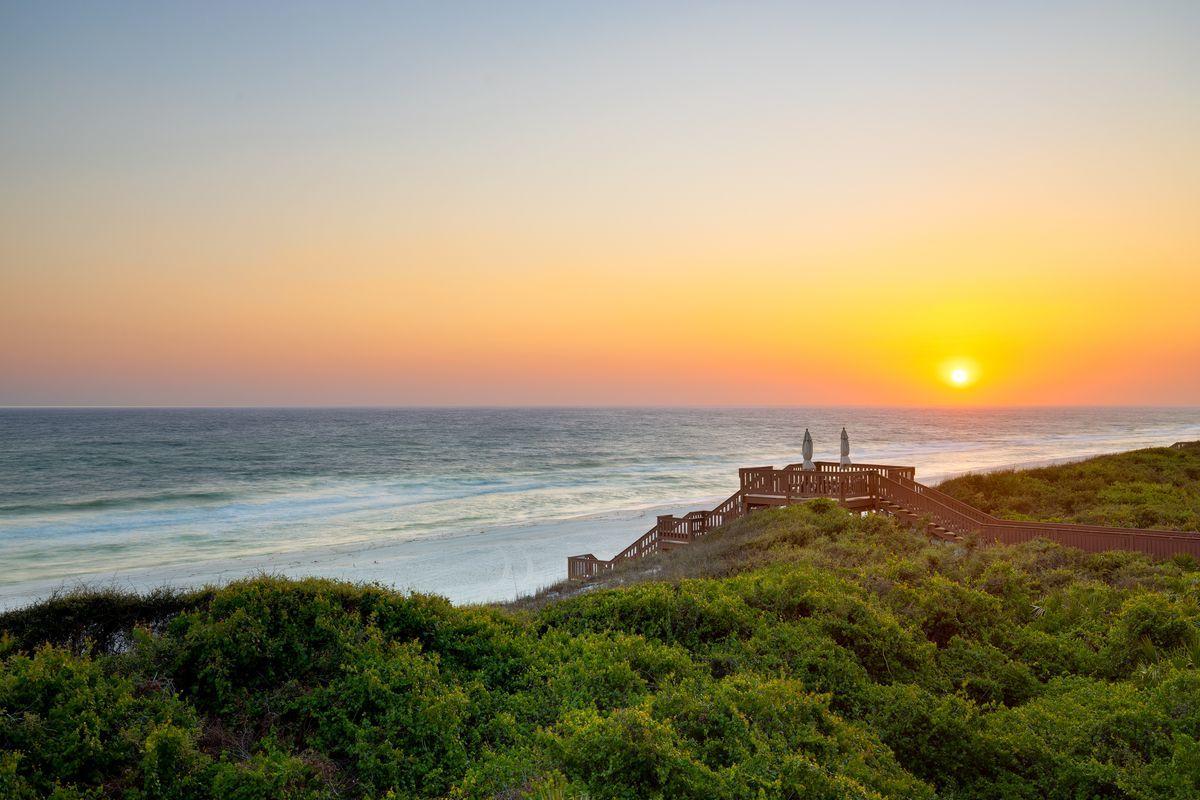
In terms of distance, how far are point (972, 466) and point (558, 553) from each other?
48.8m

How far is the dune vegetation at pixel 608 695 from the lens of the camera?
5.05m

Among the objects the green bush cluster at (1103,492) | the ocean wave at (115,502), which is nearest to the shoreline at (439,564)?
the green bush cluster at (1103,492)

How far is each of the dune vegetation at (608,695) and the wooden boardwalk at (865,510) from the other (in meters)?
6.12

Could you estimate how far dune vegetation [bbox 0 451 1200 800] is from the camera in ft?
16.6

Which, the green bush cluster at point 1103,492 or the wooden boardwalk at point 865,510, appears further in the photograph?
the green bush cluster at point 1103,492

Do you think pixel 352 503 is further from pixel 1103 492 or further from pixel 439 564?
→ pixel 1103 492

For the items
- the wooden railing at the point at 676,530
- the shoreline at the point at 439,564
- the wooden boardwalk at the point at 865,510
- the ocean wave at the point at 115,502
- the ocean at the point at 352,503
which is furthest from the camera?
the ocean wave at the point at 115,502

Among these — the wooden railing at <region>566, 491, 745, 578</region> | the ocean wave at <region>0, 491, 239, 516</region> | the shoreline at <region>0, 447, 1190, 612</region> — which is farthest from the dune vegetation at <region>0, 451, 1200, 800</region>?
the ocean wave at <region>0, 491, 239, 516</region>

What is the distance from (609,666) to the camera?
6.88 metres

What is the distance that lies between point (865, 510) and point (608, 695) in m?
15.7

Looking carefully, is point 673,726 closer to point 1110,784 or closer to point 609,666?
point 609,666

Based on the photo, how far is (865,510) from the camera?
20.4 m

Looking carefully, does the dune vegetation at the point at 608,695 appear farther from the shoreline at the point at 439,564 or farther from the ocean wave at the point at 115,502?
the ocean wave at the point at 115,502

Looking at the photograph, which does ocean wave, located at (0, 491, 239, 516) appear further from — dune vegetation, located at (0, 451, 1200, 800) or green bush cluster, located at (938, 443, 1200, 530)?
green bush cluster, located at (938, 443, 1200, 530)
